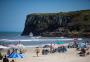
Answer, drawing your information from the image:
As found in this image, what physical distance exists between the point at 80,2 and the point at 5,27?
3.91 meters

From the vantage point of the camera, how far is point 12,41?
1878 cm

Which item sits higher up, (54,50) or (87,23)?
(87,23)

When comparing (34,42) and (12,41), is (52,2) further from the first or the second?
(34,42)

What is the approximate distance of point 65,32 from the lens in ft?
85.6

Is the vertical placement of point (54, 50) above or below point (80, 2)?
below

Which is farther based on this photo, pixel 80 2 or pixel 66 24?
pixel 66 24

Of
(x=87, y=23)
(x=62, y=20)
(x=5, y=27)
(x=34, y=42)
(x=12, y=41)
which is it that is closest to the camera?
(x=5, y=27)

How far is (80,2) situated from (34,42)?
24.5ft

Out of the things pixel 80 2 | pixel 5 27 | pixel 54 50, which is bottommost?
pixel 54 50

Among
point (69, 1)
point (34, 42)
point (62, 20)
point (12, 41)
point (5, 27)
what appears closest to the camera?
point (5, 27)

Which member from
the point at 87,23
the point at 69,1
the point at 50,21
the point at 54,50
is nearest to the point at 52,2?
the point at 69,1

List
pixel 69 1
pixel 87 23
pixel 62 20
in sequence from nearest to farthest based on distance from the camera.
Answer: pixel 69 1, pixel 87 23, pixel 62 20

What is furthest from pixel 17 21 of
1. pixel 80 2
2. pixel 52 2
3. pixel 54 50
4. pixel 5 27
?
pixel 54 50

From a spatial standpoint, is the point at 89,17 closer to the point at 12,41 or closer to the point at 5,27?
the point at 12,41
